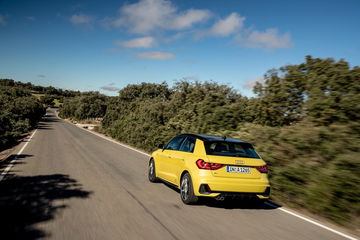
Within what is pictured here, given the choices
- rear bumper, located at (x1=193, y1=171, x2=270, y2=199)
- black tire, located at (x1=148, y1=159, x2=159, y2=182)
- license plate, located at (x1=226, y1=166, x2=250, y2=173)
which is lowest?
black tire, located at (x1=148, y1=159, x2=159, y2=182)

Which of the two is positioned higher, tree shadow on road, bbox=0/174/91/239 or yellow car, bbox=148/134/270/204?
yellow car, bbox=148/134/270/204

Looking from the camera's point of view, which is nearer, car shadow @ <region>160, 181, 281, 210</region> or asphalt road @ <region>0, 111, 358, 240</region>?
asphalt road @ <region>0, 111, 358, 240</region>

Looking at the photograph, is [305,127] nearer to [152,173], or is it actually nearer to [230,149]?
[230,149]

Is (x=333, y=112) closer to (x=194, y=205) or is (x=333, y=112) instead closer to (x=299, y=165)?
(x=299, y=165)

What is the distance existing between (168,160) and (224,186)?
2237 millimetres

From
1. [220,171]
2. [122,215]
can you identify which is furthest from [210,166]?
[122,215]

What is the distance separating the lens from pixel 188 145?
7.40m

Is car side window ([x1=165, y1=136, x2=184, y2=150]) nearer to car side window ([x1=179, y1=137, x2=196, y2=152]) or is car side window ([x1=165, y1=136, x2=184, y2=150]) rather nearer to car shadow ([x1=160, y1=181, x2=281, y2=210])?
car side window ([x1=179, y1=137, x2=196, y2=152])

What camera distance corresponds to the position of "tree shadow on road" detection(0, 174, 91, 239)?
4641 mm

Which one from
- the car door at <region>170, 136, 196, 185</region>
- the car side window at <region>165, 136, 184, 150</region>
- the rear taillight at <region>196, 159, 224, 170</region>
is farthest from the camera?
the car side window at <region>165, 136, 184, 150</region>

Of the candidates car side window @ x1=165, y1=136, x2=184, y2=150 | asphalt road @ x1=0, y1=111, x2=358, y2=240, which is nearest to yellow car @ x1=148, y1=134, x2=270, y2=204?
asphalt road @ x1=0, y1=111, x2=358, y2=240

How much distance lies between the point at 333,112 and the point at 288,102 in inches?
133

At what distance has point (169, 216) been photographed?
5668 mm

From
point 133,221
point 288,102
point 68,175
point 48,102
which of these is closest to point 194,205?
point 133,221
